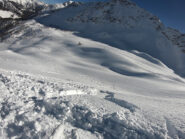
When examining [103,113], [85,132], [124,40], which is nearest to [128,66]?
[103,113]

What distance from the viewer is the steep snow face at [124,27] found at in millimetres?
27703

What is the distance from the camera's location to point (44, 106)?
569 cm

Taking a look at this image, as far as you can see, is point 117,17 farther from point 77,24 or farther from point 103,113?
point 103,113

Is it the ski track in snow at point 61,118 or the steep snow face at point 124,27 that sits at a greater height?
the steep snow face at point 124,27

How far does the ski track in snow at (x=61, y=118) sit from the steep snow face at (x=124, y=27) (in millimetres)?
20975

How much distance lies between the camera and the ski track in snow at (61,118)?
4.60 meters

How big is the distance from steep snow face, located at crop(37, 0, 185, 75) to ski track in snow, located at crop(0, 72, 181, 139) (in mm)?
20975

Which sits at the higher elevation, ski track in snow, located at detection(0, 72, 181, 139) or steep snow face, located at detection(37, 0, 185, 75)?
steep snow face, located at detection(37, 0, 185, 75)

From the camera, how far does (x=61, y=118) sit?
5230 millimetres

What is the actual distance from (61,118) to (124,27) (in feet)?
109

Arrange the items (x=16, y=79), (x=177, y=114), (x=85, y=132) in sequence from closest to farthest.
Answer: (x=85, y=132) → (x=177, y=114) → (x=16, y=79)

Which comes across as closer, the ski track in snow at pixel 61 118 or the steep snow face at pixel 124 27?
the ski track in snow at pixel 61 118

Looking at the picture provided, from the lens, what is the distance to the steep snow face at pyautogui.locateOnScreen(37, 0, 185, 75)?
27703 mm

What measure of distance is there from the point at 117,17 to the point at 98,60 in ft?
81.5
